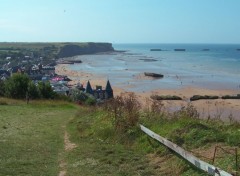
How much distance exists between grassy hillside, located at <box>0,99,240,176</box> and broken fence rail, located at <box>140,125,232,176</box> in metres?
0.14

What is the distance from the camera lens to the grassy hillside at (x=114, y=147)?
329 inches

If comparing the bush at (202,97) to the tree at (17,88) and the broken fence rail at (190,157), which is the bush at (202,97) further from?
the broken fence rail at (190,157)

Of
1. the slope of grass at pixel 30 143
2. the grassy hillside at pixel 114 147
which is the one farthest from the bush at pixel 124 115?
the slope of grass at pixel 30 143

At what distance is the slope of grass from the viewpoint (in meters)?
8.92

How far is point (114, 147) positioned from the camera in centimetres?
1066

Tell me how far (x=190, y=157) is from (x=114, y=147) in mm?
3382

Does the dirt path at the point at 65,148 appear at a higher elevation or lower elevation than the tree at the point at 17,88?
higher

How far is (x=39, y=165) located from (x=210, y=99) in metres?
43.3

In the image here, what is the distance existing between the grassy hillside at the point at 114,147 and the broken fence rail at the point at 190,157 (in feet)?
0.46

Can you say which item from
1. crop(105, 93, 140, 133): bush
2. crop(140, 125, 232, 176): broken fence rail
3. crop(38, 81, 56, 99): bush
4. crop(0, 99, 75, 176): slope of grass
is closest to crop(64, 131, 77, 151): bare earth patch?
crop(0, 99, 75, 176): slope of grass

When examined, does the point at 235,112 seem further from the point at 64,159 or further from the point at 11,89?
the point at 64,159

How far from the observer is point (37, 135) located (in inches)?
531

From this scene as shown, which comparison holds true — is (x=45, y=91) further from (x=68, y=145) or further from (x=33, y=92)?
(x=68, y=145)

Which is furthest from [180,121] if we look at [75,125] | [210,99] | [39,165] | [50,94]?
[210,99]
